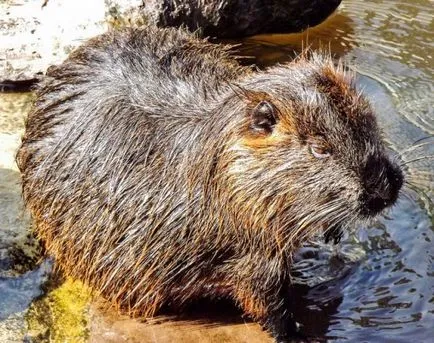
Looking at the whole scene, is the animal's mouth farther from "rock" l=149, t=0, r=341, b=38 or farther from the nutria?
"rock" l=149, t=0, r=341, b=38

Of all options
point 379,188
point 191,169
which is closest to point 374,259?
point 379,188

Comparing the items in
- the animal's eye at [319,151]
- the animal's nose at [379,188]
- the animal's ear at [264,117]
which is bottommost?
the animal's nose at [379,188]

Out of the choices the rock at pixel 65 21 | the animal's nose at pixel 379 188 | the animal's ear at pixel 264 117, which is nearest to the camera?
the animal's nose at pixel 379 188

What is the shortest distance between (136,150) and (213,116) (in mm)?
388

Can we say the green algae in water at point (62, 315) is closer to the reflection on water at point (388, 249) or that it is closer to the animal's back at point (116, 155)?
the animal's back at point (116, 155)

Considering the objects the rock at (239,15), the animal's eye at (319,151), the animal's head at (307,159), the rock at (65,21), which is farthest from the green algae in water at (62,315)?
the rock at (239,15)

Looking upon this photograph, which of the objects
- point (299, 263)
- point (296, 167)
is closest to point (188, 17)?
point (299, 263)

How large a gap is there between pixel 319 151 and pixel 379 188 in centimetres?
26

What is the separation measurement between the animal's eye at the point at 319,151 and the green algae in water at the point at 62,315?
1.19m

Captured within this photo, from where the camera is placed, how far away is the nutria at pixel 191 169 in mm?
3322

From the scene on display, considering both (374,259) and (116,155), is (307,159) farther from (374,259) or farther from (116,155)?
(374,259)

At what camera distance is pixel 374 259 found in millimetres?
4125

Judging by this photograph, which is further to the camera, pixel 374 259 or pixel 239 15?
pixel 239 15

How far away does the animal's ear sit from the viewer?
3369 mm
